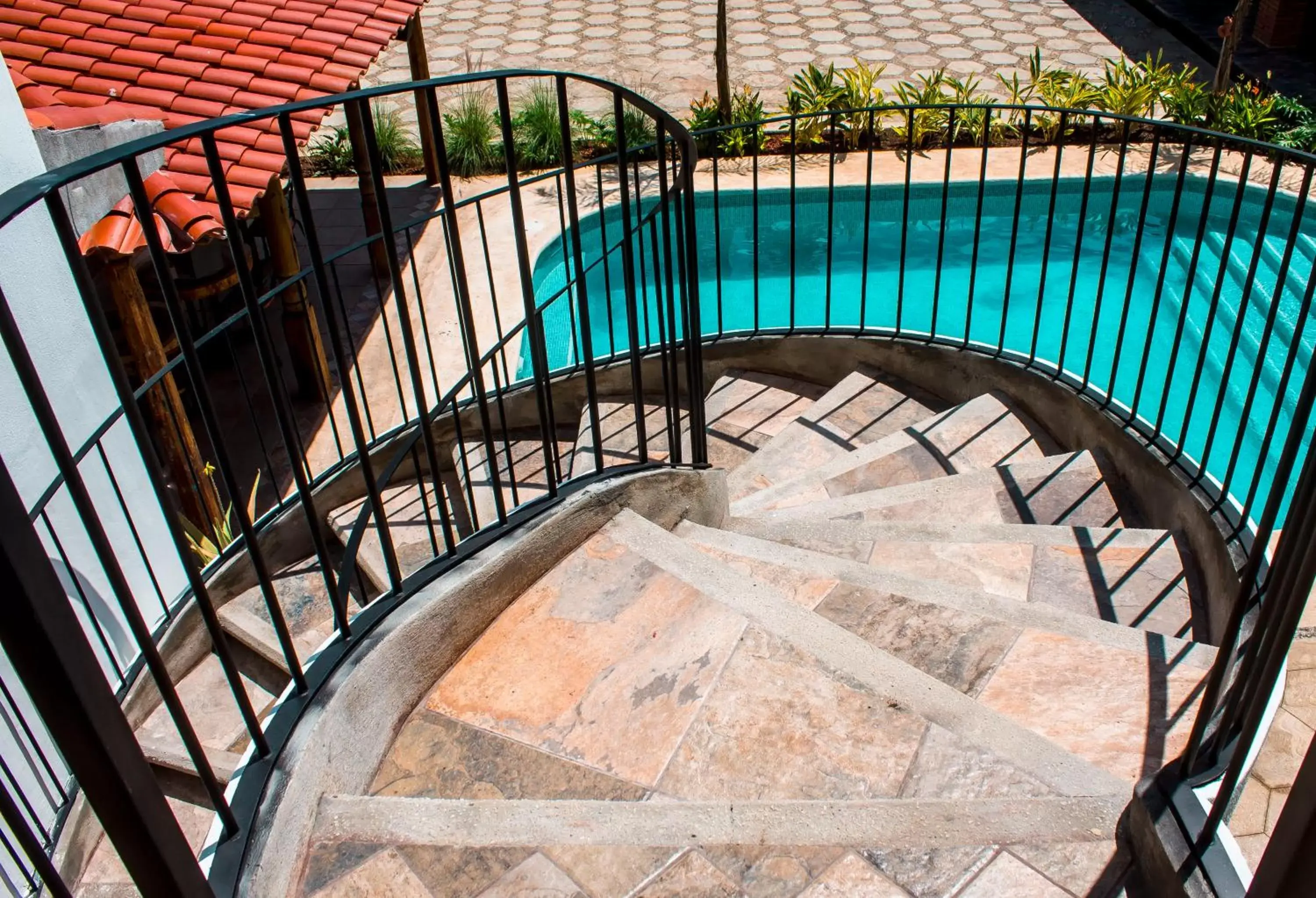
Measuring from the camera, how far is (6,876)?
2.53 metres

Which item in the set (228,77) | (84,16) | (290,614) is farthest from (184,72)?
(290,614)

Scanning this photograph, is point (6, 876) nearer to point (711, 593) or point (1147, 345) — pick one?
point (711, 593)

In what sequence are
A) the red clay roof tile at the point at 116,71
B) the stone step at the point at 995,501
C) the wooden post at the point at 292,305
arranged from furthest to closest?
the wooden post at the point at 292,305
the red clay roof tile at the point at 116,71
the stone step at the point at 995,501

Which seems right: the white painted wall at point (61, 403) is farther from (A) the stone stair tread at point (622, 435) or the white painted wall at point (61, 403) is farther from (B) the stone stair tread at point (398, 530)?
(A) the stone stair tread at point (622, 435)

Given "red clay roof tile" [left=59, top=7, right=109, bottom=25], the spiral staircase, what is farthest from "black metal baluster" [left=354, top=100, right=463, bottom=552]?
"red clay roof tile" [left=59, top=7, right=109, bottom=25]

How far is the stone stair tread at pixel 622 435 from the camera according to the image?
3980 millimetres

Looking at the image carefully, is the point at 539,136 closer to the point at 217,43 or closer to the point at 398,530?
the point at 217,43

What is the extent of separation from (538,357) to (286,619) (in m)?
1.53

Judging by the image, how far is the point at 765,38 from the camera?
10852 millimetres

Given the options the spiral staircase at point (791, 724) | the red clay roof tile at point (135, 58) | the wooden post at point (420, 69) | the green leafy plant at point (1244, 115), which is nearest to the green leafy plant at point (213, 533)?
the spiral staircase at point (791, 724)

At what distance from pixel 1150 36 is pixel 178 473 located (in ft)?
35.1

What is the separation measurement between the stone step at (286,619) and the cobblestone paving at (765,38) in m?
6.66

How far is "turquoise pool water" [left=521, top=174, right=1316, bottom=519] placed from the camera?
636 cm

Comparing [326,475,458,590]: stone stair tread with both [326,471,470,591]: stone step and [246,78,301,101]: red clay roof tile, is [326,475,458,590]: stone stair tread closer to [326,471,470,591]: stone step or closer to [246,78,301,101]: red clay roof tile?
[326,471,470,591]: stone step
